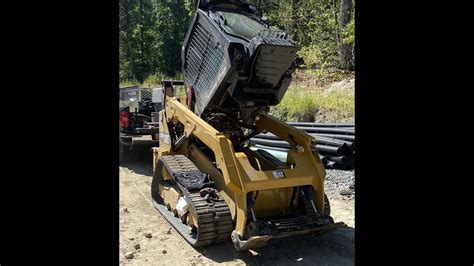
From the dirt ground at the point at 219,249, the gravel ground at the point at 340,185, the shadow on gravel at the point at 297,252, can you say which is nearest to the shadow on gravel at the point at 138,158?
the dirt ground at the point at 219,249

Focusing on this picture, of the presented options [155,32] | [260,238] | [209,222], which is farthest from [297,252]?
[155,32]

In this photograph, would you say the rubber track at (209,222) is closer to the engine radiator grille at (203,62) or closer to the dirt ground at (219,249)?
the dirt ground at (219,249)

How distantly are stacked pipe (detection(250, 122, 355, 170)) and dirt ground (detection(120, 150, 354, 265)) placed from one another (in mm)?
2033

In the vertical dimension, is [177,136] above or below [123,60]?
below

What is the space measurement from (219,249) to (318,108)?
8.61 meters

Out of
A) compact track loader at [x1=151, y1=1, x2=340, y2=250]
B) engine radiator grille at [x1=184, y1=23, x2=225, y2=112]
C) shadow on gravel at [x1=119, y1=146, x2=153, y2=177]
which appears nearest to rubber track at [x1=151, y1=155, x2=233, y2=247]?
compact track loader at [x1=151, y1=1, x2=340, y2=250]

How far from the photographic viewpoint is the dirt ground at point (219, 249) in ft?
15.6

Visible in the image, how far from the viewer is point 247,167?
478 centimetres

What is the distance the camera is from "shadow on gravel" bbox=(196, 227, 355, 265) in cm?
475

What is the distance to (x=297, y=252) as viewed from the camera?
496cm
